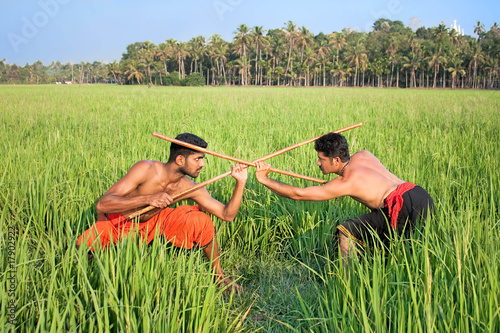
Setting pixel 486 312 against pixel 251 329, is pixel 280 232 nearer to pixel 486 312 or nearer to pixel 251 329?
pixel 251 329

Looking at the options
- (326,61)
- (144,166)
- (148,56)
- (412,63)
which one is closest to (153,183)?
(144,166)

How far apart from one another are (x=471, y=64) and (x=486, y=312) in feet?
202

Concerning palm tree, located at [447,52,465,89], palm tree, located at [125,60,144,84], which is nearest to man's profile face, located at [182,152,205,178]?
palm tree, located at [447,52,465,89]

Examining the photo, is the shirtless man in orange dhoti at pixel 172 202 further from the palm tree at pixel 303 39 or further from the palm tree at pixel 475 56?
the palm tree at pixel 303 39

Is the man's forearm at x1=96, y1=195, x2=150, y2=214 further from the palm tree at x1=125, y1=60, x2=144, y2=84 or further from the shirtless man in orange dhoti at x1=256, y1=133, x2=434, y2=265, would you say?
the palm tree at x1=125, y1=60, x2=144, y2=84

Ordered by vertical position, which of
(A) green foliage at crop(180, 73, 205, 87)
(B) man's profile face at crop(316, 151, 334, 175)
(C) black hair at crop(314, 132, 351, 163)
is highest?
(A) green foliage at crop(180, 73, 205, 87)

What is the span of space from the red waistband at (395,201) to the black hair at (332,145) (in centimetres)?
40

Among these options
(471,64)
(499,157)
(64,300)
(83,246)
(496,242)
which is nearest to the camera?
(64,300)

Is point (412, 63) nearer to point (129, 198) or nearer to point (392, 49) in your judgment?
point (392, 49)

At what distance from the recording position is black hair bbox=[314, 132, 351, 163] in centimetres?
260

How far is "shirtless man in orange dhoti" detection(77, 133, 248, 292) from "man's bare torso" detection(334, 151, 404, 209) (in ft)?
2.25

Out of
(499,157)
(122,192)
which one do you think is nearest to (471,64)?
(499,157)

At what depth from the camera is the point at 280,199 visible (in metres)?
3.46

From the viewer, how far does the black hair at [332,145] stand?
2596 millimetres
